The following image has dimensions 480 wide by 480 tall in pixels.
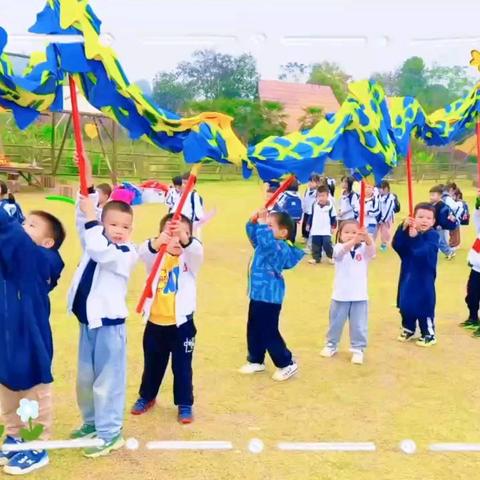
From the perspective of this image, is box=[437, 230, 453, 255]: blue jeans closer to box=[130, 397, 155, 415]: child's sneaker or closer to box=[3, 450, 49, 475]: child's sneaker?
box=[130, 397, 155, 415]: child's sneaker

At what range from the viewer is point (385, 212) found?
1141 centimetres

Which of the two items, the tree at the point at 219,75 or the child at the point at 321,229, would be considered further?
Answer: the child at the point at 321,229

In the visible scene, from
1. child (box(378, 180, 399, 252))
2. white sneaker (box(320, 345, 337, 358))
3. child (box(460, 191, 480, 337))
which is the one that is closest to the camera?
white sneaker (box(320, 345, 337, 358))

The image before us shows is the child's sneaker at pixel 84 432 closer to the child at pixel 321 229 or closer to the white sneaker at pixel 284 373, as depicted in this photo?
the white sneaker at pixel 284 373

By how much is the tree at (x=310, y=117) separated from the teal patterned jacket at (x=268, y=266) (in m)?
0.79

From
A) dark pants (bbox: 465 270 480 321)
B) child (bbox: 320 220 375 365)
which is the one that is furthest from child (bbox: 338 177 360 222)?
child (bbox: 320 220 375 365)

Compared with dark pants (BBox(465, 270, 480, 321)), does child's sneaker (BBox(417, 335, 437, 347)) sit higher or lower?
lower

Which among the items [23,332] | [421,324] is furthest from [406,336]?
[23,332]

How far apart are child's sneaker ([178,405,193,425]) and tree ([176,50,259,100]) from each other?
2.13 meters

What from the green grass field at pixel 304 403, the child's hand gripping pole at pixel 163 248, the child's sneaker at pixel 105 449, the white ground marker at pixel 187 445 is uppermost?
the child's hand gripping pole at pixel 163 248

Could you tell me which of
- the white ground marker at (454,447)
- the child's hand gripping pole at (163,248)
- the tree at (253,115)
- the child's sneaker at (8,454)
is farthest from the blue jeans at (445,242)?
the child's sneaker at (8,454)

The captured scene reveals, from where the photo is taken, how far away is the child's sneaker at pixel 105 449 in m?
3.62

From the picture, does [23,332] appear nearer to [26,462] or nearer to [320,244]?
[26,462]

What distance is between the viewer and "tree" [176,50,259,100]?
4160mm
